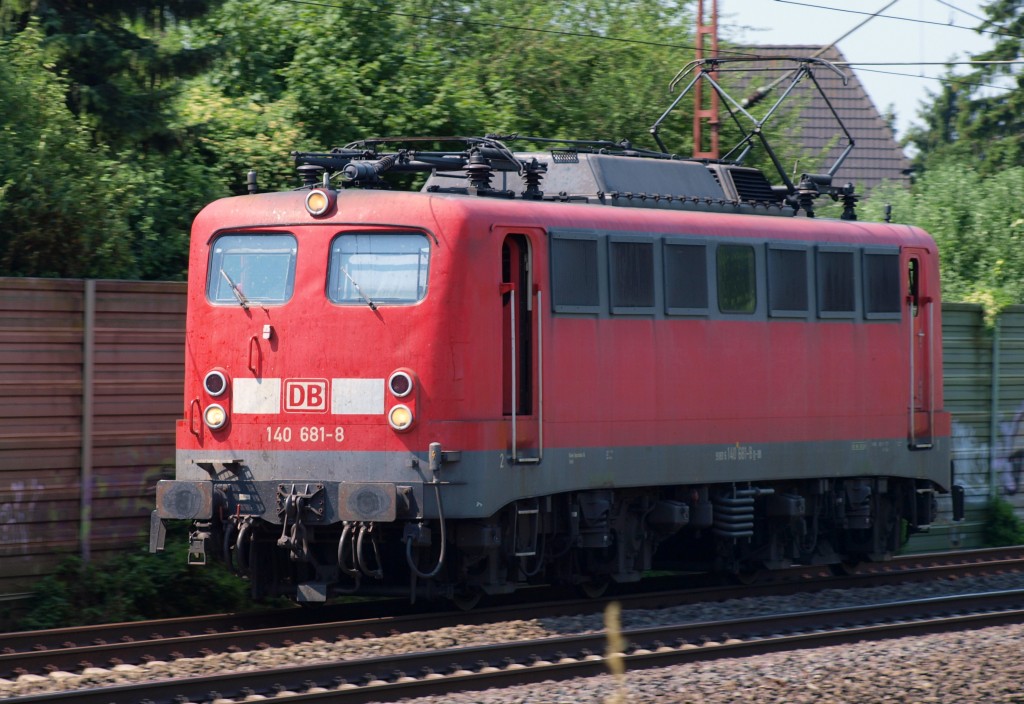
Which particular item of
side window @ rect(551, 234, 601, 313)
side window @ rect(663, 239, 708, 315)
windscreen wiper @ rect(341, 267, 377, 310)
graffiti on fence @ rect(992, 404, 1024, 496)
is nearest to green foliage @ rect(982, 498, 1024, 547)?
graffiti on fence @ rect(992, 404, 1024, 496)

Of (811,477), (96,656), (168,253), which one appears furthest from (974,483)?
(96,656)

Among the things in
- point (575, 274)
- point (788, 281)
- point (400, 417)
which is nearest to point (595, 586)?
point (575, 274)

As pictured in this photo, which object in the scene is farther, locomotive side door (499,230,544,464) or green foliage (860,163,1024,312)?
green foliage (860,163,1024,312)

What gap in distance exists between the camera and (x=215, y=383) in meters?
11.7

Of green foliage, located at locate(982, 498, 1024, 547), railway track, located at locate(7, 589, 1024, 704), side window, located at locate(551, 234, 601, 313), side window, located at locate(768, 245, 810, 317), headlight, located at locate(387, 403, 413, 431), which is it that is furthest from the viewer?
green foliage, located at locate(982, 498, 1024, 547)

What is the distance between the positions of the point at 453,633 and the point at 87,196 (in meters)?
5.06

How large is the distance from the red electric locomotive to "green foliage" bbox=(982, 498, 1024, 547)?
16.6 ft

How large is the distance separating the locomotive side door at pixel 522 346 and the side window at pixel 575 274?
0.23m

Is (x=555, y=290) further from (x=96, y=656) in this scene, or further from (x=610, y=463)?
(x=96, y=656)

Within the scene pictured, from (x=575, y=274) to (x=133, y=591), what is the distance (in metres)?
4.16

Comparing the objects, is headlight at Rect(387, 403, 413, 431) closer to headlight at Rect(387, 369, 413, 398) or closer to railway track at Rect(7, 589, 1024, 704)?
headlight at Rect(387, 369, 413, 398)

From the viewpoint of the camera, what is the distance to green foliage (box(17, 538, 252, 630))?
11.8 metres

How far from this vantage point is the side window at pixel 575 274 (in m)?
11.9

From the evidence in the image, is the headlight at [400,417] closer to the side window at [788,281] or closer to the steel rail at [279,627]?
the steel rail at [279,627]
